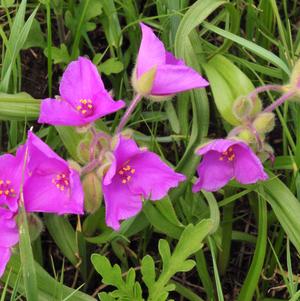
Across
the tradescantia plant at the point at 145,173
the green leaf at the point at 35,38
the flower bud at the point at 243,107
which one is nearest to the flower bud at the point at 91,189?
the tradescantia plant at the point at 145,173

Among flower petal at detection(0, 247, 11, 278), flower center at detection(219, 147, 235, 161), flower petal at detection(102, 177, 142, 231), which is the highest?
flower center at detection(219, 147, 235, 161)

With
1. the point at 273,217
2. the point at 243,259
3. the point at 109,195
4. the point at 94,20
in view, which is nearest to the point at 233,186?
the point at 273,217

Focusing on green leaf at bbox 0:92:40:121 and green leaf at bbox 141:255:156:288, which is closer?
green leaf at bbox 141:255:156:288

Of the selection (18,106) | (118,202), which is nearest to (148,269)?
(118,202)

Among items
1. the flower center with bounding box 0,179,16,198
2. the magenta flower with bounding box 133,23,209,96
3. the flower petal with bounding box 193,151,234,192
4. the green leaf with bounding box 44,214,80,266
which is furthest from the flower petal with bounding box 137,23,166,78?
the green leaf with bounding box 44,214,80,266

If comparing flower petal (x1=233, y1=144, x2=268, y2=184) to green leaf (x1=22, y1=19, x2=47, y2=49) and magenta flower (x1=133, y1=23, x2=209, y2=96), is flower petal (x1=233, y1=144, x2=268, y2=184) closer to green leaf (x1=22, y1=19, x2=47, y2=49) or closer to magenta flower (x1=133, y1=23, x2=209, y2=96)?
magenta flower (x1=133, y1=23, x2=209, y2=96)

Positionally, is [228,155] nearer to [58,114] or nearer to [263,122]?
[263,122]
